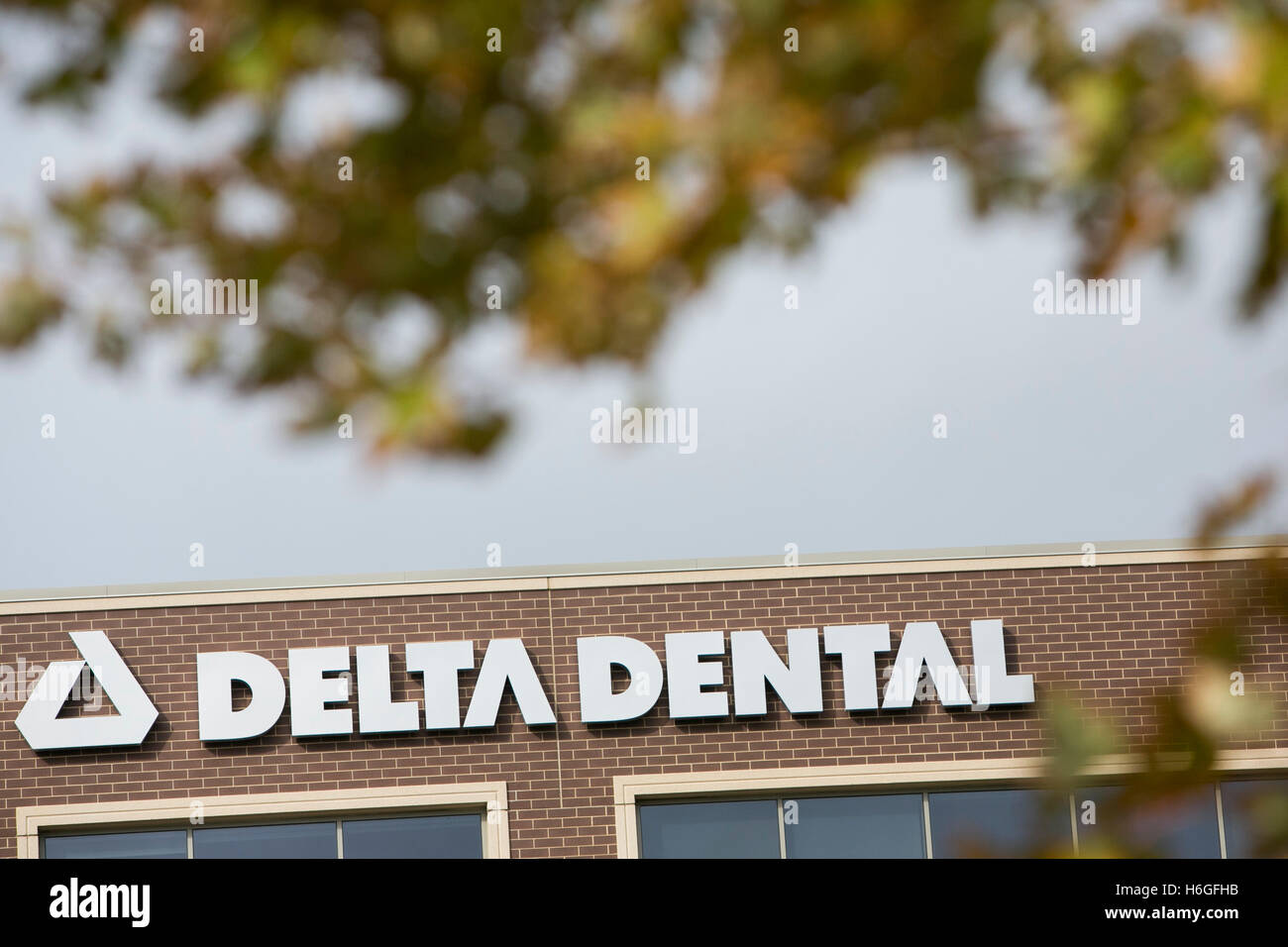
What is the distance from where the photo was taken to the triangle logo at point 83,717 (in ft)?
36.6

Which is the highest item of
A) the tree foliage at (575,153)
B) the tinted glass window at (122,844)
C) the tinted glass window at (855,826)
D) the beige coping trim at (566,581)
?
the beige coping trim at (566,581)

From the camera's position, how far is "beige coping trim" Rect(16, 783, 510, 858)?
35.9 feet

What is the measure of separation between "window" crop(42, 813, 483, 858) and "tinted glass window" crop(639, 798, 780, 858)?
1.52 metres

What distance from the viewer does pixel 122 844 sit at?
10977 millimetres

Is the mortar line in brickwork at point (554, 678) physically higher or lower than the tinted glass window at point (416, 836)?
higher

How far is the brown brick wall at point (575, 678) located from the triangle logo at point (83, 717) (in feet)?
0.37

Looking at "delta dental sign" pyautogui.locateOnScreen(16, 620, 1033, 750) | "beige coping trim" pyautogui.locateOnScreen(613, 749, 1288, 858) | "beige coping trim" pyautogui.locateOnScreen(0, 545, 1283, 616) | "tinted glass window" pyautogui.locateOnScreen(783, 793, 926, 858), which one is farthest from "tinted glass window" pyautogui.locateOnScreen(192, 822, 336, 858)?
"tinted glass window" pyautogui.locateOnScreen(783, 793, 926, 858)

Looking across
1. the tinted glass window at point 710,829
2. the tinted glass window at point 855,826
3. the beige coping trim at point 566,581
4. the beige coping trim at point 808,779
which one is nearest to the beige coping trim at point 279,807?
the beige coping trim at point 808,779

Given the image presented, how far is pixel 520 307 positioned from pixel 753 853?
32.7 ft

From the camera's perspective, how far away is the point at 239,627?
11.4m

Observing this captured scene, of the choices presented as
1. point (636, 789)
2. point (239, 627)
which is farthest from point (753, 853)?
point (239, 627)

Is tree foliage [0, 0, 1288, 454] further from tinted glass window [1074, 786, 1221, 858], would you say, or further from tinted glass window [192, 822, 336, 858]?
tinted glass window [192, 822, 336, 858]

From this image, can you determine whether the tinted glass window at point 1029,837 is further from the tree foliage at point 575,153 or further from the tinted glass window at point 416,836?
the tinted glass window at point 416,836

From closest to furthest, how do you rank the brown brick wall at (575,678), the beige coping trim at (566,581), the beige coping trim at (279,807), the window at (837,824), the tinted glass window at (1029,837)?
the tinted glass window at (1029,837) → the window at (837,824) → the beige coping trim at (279,807) → the brown brick wall at (575,678) → the beige coping trim at (566,581)
